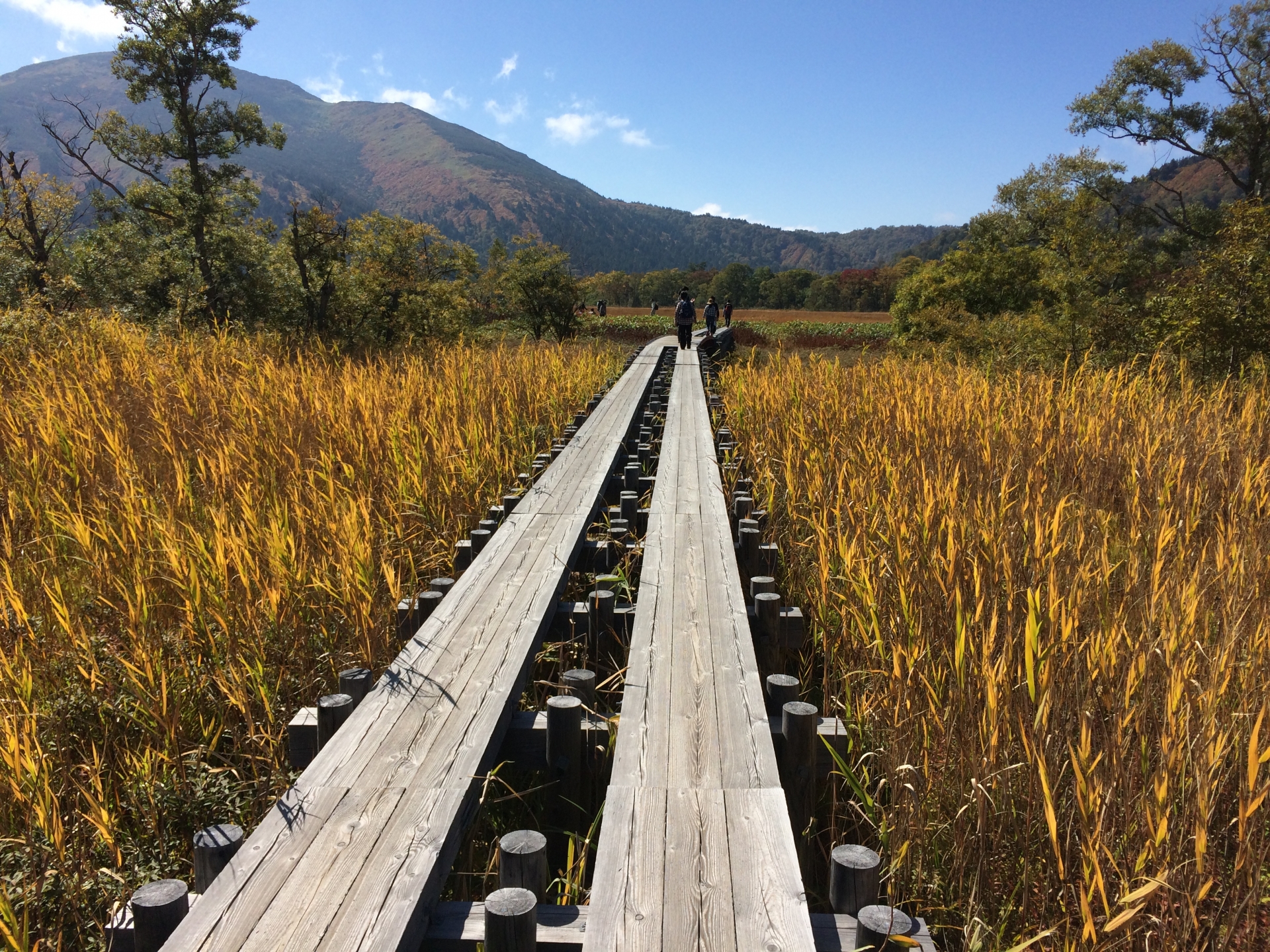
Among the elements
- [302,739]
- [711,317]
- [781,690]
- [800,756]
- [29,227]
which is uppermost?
[711,317]

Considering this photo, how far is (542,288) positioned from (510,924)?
18561 mm

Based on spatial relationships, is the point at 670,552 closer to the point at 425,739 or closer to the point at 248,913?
the point at 425,739

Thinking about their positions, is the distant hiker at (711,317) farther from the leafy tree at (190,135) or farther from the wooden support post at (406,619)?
the wooden support post at (406,619)

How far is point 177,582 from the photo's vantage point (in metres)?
2.50

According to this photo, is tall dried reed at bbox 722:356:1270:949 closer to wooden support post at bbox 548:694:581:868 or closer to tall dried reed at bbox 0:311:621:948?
wooden support post at bbox 548:694:581:868

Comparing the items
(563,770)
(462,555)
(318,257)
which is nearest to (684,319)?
(318,257)

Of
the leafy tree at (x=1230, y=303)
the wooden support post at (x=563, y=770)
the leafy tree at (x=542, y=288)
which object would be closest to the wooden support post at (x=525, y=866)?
the wooden support post at (x=563, y=770)

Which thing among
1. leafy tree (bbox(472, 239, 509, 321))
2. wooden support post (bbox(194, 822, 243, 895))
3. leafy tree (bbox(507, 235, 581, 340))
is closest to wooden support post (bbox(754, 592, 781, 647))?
wooden support post (bbox(194, 822, 243, 895))

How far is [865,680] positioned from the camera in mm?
2545

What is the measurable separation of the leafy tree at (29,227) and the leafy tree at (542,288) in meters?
9.64

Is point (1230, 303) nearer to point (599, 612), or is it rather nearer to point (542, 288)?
point (599, 612)

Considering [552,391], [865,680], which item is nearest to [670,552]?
[865,680]

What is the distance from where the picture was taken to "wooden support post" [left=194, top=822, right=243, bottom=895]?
1.51 m

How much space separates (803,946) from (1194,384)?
28.0 ft
